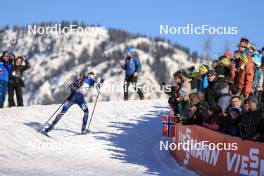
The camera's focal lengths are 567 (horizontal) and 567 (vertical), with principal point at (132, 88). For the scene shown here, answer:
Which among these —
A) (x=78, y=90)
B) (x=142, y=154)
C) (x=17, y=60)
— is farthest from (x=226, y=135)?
(x=17, y=60)

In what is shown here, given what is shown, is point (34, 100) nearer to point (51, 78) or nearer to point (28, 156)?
point (51, 78)

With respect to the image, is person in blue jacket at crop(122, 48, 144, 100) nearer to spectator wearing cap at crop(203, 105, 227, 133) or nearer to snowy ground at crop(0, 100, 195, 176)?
snowy ground at crop(0, 100, 195, 176)

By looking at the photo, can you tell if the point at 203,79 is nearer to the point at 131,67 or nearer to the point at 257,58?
the point at 257,58

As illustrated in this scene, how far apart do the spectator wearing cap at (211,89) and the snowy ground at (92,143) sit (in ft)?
4.99

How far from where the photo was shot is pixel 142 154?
42.4 feet

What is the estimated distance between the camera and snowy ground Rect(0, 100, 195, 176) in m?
11.3

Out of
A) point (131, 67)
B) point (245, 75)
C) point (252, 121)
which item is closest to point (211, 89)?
point (245, 75)

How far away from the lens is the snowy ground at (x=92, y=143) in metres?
→ 11.3

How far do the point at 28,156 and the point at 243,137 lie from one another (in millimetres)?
5821

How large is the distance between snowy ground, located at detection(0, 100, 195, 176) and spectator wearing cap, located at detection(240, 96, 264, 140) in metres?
2.31

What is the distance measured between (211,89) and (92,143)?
390 cm

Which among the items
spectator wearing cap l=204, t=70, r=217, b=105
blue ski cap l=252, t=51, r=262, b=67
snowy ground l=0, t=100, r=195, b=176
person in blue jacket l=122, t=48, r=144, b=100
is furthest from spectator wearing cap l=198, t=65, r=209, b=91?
person in blue jacket l=122, t=48, r=144, b=100

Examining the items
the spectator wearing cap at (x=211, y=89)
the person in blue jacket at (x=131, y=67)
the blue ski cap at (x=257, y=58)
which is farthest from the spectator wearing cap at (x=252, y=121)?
the person in blue jacket at (x=131, y=67)

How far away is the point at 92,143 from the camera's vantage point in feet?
46.3
